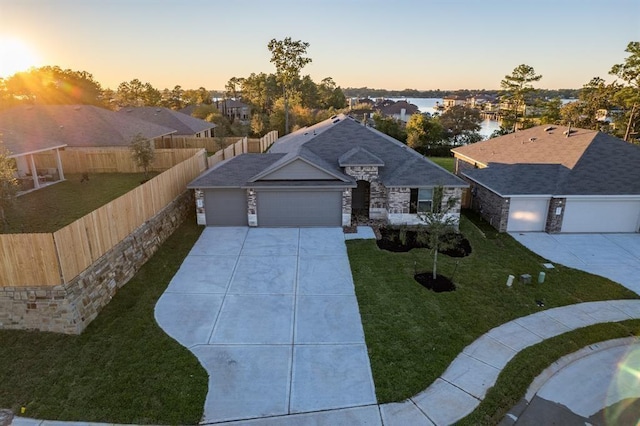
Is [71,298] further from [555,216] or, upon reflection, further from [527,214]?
[555,216]

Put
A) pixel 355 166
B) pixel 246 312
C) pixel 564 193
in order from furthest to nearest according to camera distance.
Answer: pixel 355 166
pixel 564 193
pixel 246 312

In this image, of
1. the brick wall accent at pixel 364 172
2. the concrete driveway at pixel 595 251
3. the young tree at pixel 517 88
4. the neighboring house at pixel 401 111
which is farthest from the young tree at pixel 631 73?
the neighboring house at pixel 401 111

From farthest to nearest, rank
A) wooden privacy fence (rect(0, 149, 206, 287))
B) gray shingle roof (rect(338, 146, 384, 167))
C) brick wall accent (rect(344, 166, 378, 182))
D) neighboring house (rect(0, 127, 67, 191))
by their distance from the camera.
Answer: neighboring house (rect(0, 127, 67, 191)) < brick wall accent (rect(344, 166, 378, 182)) < gray shingle roof (rect(338, 146, 384, 167)) < wooden privacy fence (rect(0, 149, 206, 287))

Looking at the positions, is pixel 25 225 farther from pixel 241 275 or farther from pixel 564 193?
pixel 564 193

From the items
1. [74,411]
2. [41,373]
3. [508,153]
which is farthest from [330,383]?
[508,153]

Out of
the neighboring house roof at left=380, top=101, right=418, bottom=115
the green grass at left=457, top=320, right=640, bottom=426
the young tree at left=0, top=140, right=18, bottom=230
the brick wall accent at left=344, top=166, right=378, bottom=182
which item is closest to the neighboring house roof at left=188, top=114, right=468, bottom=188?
the brick wall accent at left=344, top=166, right=378, bottom=182

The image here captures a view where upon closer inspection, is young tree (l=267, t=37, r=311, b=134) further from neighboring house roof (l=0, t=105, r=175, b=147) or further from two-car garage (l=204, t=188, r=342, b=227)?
two-car garage (l=204, t=188, r=342, b=227)
